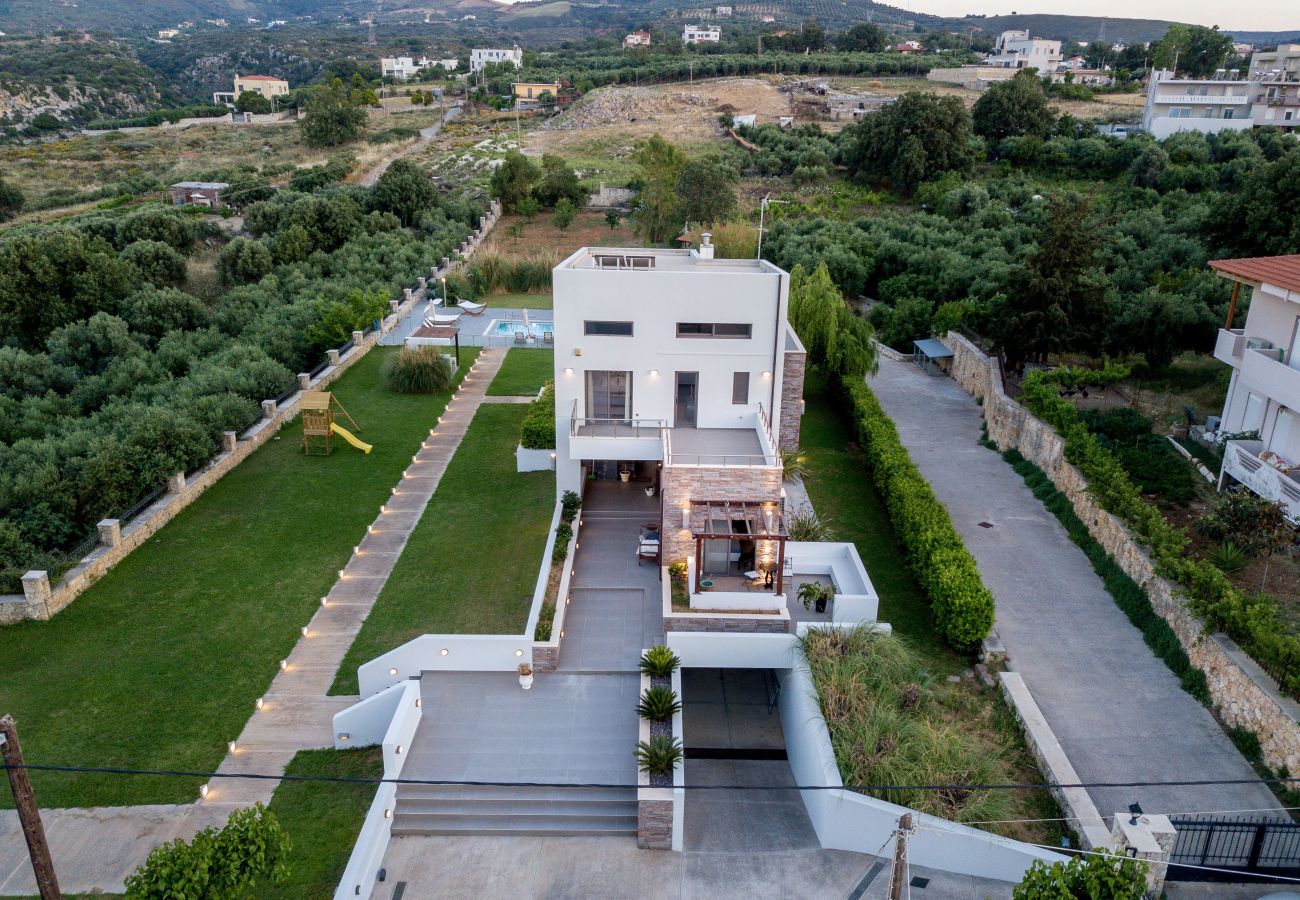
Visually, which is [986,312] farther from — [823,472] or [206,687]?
[206,687]

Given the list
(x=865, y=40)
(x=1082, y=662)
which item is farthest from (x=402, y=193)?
(x=865, y=40)

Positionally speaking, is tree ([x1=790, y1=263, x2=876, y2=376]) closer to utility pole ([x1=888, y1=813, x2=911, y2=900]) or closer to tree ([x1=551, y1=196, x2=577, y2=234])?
utility pole ([x1=888, y1=813, x2=911, y2=900])

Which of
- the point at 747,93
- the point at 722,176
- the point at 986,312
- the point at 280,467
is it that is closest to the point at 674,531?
the point at 280,467

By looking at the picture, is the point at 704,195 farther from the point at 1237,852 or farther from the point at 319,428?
the point at 1237,852

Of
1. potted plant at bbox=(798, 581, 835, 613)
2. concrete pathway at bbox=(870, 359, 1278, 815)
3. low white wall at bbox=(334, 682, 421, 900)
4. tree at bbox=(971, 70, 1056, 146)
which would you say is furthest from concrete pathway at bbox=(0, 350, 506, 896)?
tree at bbox=(971, 70, 1056, 146)

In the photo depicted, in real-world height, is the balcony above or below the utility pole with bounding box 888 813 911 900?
above

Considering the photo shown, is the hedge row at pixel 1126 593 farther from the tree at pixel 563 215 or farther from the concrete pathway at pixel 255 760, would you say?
the tree at pixel 563 215
